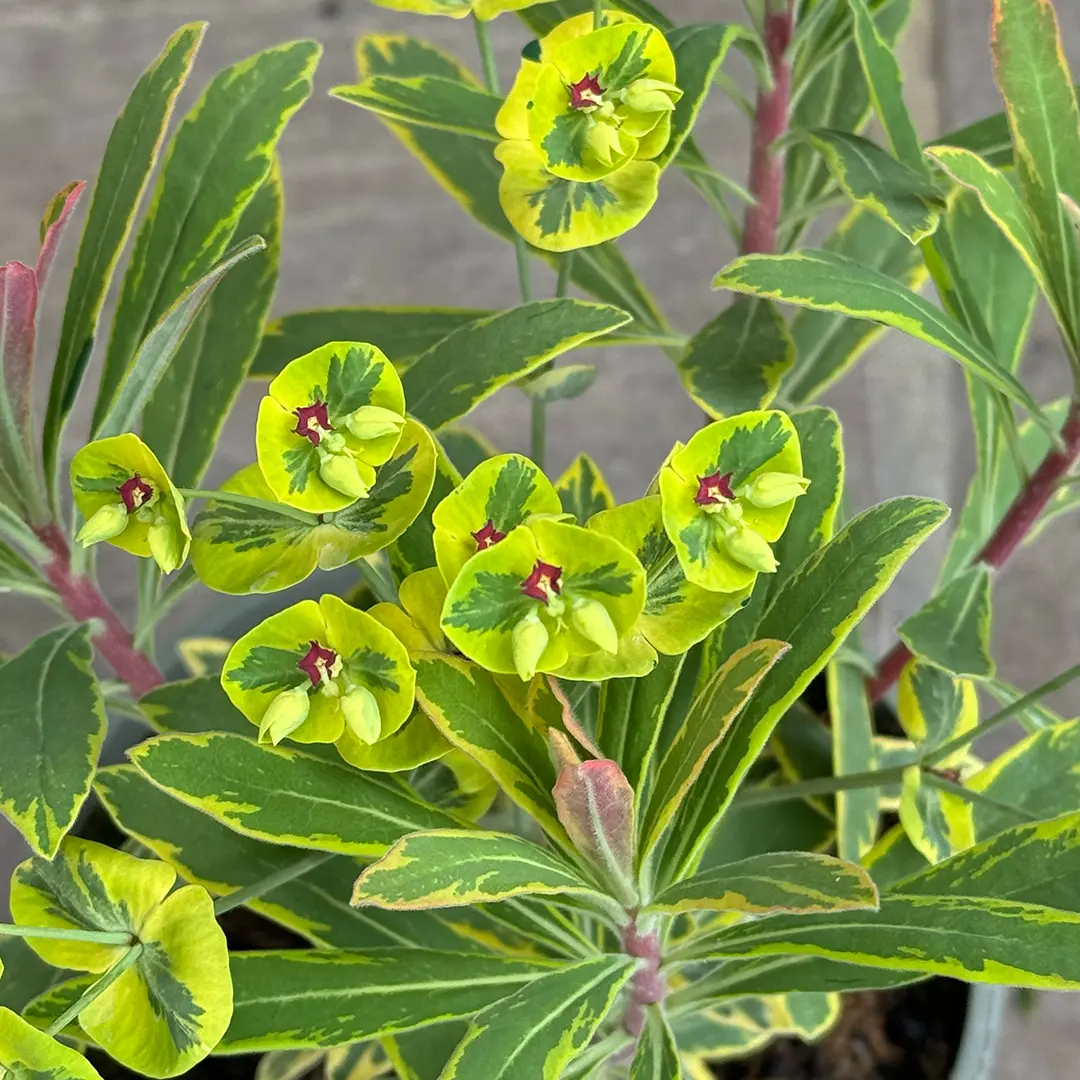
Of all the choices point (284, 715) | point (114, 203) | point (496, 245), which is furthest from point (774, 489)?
point (496, 245)

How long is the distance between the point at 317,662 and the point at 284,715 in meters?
0.03

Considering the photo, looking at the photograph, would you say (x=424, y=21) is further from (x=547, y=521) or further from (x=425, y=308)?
(x=547, y=521)

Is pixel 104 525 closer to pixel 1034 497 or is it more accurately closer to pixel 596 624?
pixel 596 624

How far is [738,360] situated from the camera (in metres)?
0.75

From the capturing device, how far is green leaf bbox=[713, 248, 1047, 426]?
22.6 inches

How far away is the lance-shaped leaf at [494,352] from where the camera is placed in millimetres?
565

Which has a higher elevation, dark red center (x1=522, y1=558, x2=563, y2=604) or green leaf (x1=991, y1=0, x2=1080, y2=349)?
green leaf (x1=991, y1=0, x2=1080, y2=349)

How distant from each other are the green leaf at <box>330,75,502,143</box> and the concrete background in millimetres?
939

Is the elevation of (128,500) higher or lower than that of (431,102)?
lower

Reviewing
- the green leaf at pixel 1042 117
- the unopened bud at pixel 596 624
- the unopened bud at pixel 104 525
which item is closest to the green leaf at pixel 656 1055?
the unopened bud at pixel 596 624

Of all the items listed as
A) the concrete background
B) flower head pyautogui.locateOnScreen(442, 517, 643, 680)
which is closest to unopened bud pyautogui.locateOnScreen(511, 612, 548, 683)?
flower head pyautogui.locateOnScreen(442, 517, 643, 680)

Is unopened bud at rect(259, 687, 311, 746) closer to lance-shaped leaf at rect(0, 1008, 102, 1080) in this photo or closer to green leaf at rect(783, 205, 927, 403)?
lance-shaped leaf at rect(0, 1008, 102, 1080)

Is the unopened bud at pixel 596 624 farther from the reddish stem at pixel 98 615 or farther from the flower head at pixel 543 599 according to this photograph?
the reddish stem at pixel 98 615

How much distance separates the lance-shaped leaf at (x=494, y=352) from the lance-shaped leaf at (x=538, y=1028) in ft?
0.97
